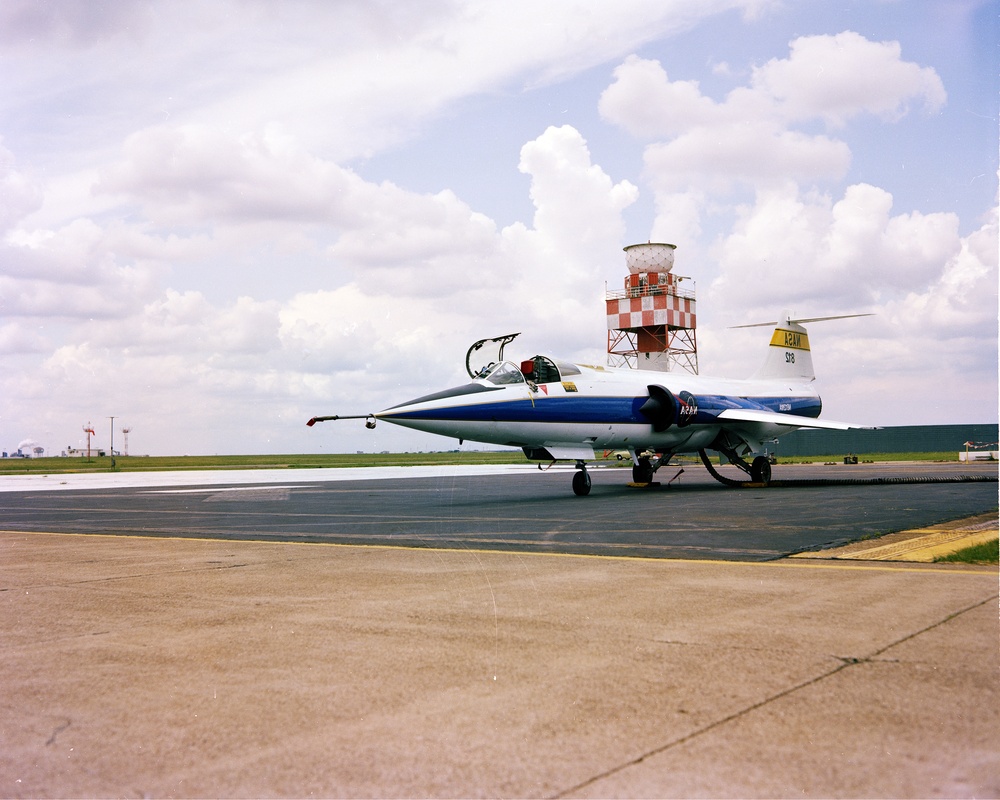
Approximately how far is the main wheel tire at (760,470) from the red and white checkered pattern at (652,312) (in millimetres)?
33252

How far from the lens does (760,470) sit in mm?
26047

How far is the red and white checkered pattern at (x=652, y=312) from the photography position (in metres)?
58.8

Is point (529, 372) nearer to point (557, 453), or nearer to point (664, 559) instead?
point (557, 453)

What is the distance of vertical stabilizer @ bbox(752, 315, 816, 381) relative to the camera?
31672 mm

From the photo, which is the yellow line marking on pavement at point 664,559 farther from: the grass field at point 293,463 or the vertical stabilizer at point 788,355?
the grass field at point 293,463

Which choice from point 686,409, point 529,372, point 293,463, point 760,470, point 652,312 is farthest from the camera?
point 293,463

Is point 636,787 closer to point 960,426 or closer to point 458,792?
point 458,792

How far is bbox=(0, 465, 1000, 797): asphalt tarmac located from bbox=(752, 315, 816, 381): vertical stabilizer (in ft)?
73.6

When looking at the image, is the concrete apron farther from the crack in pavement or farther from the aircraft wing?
the aircraft wing

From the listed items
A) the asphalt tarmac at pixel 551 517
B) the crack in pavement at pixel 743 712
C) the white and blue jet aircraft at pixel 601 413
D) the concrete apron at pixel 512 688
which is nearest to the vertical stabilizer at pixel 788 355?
the white and blue jet aircraft at pixel 601 413

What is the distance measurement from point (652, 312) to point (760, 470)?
34.1 m

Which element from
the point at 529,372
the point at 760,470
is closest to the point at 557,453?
the point at 529,372

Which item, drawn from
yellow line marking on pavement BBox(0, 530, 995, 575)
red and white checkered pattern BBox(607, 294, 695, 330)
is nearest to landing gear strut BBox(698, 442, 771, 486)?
yellow line marking on pavement BBox(0, 530, 995, 575)

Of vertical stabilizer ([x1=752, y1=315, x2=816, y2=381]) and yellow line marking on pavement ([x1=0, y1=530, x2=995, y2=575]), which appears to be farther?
vertical stabilizer ([x1=752, y1=315, x2=816, y2=381])
